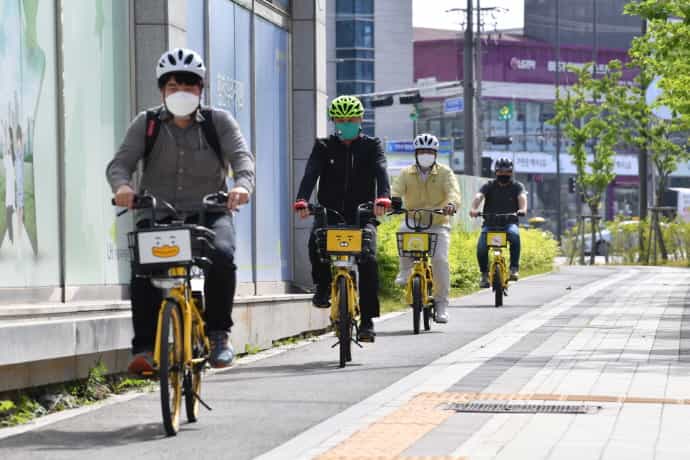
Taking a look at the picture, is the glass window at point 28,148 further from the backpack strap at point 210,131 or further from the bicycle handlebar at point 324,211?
the backpack strap at point 210,131

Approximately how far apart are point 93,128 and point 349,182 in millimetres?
1833

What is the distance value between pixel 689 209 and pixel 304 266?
6131 cm

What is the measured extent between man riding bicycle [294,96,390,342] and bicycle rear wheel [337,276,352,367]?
23cm

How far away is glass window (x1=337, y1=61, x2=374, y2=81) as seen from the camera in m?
96.9

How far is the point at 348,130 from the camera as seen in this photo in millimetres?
11000

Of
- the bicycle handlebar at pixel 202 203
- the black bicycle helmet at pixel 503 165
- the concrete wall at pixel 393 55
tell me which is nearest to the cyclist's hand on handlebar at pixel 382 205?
the bicycle handlebar at pixel 202 203

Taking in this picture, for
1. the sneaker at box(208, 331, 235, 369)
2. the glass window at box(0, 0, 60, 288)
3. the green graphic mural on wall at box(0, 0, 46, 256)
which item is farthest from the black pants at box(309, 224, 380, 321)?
the sneaker at box(208, 331, 235, 369)

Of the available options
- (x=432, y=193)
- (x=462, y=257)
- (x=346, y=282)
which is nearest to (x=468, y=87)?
(x=462, y=257)

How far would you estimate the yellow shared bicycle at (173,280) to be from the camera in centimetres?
695

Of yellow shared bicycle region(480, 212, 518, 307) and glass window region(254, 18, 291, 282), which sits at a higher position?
glass window region(254, 18, 291, 282)

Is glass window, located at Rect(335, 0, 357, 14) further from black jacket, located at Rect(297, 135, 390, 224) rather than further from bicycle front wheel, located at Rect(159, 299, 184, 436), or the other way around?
bicycle front wheel, located at Rect(159, 299, 184, 436)

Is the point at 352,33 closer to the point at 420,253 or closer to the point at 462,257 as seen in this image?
the point at 462,257

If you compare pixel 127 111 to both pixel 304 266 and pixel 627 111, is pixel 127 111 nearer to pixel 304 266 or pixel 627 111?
pixel 304 266

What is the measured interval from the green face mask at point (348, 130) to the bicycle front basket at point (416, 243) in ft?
10.5
